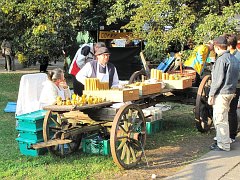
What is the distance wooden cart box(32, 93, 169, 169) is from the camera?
5.50m

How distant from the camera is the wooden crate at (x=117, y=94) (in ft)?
19.3

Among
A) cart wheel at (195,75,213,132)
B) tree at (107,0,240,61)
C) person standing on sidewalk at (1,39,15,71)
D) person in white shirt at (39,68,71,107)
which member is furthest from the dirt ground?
person standing on sidewalk at (1,39,15,71)

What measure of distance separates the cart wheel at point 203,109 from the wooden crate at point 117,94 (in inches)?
69.7

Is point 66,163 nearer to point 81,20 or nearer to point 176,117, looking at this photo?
point 176,117

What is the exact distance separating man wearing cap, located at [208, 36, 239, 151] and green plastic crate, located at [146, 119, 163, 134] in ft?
5.23

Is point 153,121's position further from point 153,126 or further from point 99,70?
point 99,70

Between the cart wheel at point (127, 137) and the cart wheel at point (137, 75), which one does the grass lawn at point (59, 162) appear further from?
the cart wheel at point (137, 75)

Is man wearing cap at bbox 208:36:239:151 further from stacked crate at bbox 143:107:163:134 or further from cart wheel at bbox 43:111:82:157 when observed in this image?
cart wheel at bbox 43:111:82:157

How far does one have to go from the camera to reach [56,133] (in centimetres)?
579

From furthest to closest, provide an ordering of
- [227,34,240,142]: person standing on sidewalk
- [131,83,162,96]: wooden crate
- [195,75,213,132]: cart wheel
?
1. [195,75,213,132]: cart wheel
2. [227,34,240,142]: person standing on sidewalk
3. [131,83,162,96]: wooden crate

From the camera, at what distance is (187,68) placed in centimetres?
868

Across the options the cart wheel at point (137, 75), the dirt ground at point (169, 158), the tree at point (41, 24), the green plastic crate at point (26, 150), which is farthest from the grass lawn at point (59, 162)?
the tree at point (41, 24)

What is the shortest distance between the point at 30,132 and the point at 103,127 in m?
1.14

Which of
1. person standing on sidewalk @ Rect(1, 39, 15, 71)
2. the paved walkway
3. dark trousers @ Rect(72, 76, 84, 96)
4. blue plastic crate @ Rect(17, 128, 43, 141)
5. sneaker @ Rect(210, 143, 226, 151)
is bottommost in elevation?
the paved walkway
